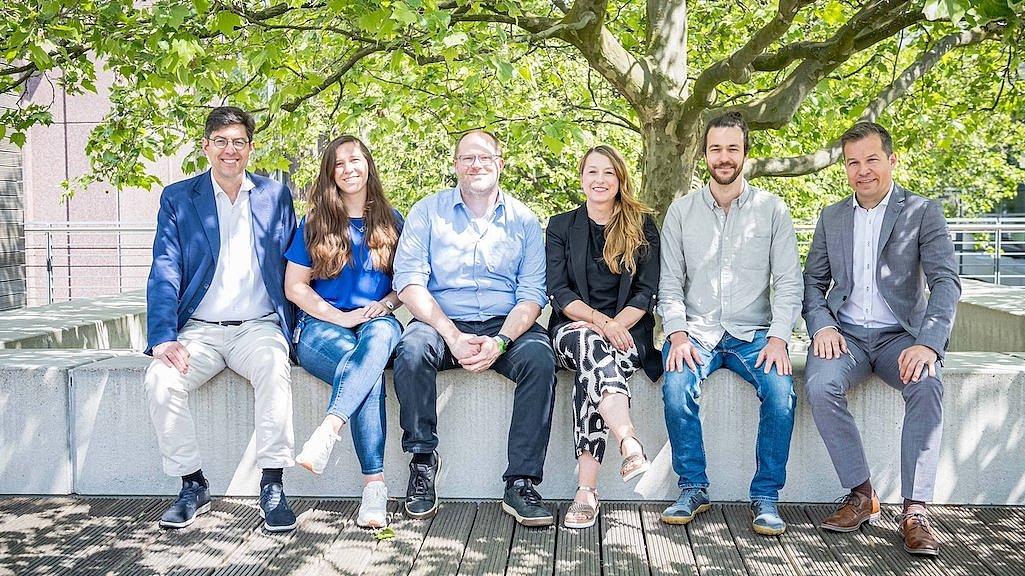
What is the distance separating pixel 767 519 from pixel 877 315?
1.15 m

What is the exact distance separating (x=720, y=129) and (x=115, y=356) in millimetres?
3466

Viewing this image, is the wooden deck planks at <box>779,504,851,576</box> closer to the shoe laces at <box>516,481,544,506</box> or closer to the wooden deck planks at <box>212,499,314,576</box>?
the shoe laces at <box>516,481,544,506</box>

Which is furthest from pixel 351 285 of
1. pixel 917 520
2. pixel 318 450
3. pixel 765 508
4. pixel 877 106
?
pixel 877 106

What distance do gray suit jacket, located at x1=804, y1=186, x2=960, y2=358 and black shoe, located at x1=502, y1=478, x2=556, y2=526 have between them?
1.58 metres

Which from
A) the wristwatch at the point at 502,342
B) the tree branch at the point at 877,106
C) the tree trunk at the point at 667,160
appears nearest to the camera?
the wristwatch at the point at 502,342

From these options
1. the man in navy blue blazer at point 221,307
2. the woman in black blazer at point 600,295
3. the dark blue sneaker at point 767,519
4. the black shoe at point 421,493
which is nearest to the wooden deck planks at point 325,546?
the man in navy blue blazer at point 221,307

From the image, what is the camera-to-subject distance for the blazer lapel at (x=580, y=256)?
16.6 feet

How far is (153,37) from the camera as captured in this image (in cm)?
518

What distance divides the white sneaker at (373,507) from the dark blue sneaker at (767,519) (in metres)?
1.70

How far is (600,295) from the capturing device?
5.05 meters

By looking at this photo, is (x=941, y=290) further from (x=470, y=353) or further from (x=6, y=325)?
(x=6, y=325)

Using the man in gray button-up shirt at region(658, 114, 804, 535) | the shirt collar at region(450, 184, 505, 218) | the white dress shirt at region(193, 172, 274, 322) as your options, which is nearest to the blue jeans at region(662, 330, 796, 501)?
the man in gray button-up shirt at region(658, 114, 804, 535)

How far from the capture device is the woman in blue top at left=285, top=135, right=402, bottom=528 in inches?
184

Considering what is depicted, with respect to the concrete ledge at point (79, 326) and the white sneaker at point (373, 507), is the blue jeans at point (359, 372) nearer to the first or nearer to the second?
the white sneaker at point (373, 507)
